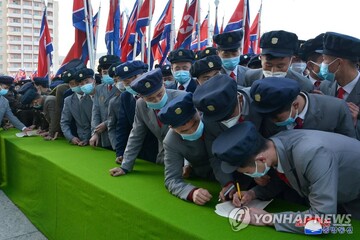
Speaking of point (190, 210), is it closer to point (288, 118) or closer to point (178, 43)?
point (288, 118)

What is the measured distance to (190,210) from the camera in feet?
5.54

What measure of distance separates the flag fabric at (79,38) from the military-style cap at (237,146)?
17.2 feet

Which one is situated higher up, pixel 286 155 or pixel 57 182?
pixel 286 155

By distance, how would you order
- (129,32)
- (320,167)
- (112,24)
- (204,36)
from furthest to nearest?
(204,36)
(129,32)
(112,24)
(320,167)

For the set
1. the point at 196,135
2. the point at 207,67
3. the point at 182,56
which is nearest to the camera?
the point at 196,135

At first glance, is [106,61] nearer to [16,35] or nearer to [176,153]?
[176,153]

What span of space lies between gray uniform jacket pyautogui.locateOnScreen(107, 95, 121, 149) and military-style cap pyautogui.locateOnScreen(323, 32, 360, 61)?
1837mm

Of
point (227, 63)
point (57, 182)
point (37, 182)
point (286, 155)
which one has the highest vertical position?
point (227, 63)

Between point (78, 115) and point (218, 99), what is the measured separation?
2.66 meters

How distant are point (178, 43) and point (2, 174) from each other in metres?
4.07

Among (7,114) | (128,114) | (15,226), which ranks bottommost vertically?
(15,226)

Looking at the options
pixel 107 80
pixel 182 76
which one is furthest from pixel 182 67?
pixel 107 80

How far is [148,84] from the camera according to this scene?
2.11m

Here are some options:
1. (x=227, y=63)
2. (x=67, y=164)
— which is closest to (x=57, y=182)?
(x=67, y=164)
